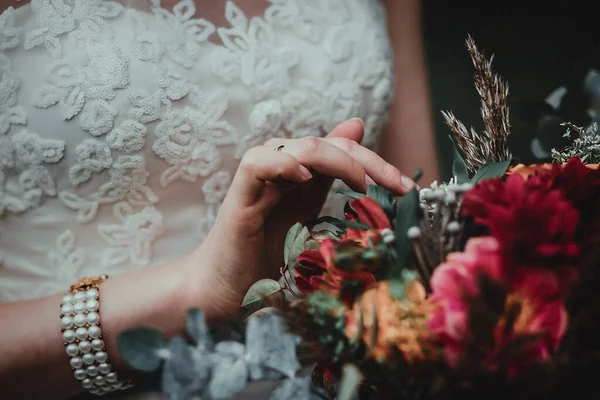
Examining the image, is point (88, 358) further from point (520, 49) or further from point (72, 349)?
point (520, 49)

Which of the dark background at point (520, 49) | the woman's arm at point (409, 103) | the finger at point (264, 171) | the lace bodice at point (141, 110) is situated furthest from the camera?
the dark background at point (520, 49)

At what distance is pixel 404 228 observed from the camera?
33 cm

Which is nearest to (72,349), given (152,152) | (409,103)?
(152,152)

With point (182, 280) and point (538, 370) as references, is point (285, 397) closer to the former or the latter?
point (538, 370)

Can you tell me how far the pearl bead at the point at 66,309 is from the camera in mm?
623

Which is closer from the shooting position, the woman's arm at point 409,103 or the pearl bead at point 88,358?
the pearl bead at point 88,358

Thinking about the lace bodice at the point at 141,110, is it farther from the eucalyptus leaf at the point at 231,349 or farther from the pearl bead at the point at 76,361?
the eucalyptus leaf at the point at 231,349

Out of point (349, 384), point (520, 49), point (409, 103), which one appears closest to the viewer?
point (349, 384)

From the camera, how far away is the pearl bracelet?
2.04ft

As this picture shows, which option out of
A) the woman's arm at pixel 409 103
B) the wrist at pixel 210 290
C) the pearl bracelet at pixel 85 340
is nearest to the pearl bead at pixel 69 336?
the pearl bracelet at pixel 85 340

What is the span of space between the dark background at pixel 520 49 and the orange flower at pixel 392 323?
1.29m

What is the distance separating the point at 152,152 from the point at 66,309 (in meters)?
0.28

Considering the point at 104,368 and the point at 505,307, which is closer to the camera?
the point at 505,307

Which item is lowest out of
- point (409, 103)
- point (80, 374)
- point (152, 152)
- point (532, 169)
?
point (80, 374)
